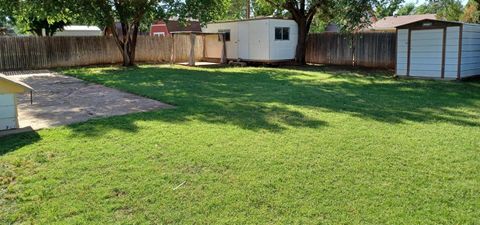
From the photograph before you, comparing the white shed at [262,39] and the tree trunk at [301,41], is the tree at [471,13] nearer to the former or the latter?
the tree trunk at [301,41]

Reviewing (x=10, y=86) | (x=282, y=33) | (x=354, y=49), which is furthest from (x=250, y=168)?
(x=354, y=49)

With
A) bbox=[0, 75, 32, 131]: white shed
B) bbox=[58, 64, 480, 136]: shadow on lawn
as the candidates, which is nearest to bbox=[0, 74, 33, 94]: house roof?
bbox=[0, 75, 32, 131]: white shed

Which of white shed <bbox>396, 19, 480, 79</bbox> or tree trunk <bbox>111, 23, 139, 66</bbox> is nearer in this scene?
white shed <bbox>396, 19, 480, 79</bbox>

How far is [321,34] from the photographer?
20.0 meters

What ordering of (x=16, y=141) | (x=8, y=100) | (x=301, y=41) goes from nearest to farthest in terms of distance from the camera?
(x=16, y=141) → (x=8, y=100) → (x=301, y=41)

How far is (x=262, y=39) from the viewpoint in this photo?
1855cm

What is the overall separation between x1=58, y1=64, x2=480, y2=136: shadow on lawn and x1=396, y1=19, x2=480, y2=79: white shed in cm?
124

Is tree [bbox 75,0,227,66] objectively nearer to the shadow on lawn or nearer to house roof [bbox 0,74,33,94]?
the shadow on lawn

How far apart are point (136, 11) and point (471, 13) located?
20.6 metres

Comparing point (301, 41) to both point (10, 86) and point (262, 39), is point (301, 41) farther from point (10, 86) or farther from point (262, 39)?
point (10, 86)

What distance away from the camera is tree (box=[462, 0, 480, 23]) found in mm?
25047

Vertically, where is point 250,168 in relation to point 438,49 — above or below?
below

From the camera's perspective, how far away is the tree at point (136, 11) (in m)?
15.9

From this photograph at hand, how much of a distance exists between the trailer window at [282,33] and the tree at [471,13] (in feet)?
43.4
